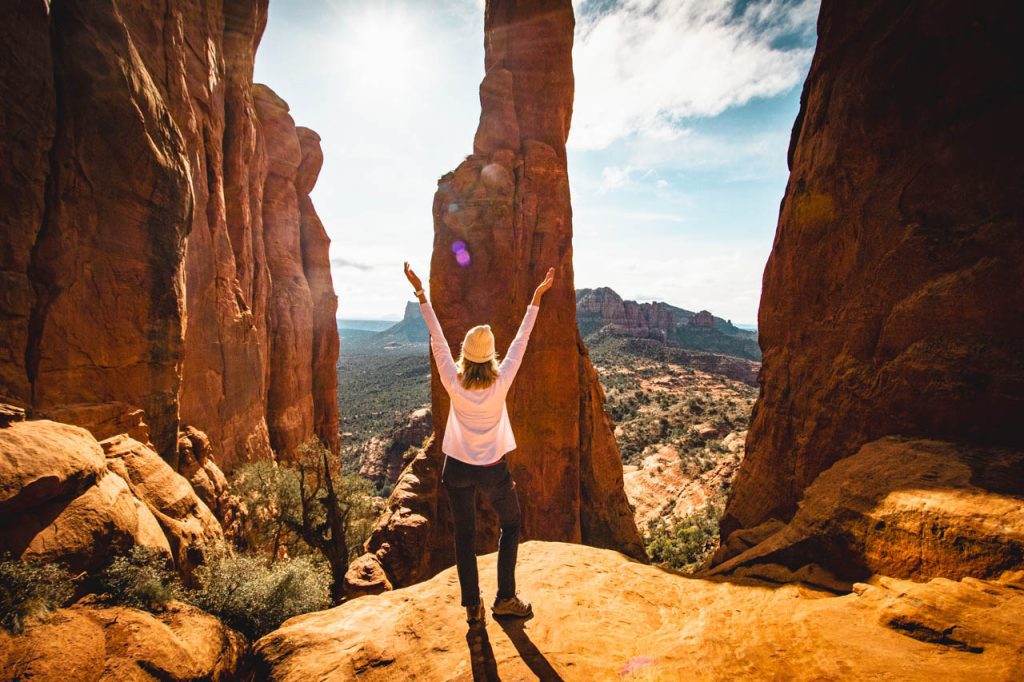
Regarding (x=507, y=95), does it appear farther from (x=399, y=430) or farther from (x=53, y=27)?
(x=399, y=430)

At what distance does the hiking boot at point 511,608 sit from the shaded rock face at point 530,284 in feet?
37.4

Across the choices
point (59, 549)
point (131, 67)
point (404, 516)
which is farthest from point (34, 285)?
point (404, 516)

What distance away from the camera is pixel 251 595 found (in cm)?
502

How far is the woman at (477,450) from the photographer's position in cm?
371

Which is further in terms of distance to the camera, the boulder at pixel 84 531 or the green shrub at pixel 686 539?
the green shrub at pixel 686 539

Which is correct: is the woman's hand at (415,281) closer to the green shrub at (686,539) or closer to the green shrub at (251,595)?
the green shrub at (251,595)

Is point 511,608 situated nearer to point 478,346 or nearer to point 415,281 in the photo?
point 478,346

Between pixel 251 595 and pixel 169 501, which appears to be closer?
pixel 251 595

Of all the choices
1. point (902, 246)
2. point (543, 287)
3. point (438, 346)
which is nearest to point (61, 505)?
point (438, 346)

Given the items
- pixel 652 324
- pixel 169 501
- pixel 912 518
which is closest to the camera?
pixel 912 518

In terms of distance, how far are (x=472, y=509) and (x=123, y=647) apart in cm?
291

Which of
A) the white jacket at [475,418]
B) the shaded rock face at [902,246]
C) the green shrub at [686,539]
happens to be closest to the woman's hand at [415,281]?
the white jacket at [475,418]

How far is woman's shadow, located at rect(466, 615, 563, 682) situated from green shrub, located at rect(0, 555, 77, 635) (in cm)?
332

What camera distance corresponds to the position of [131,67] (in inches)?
321
